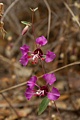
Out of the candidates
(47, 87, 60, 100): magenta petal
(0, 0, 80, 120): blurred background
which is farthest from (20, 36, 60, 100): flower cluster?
(0, 0, 80, 120): blurred background

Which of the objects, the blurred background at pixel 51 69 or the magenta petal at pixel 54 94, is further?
the blurred background at pixel 51 69

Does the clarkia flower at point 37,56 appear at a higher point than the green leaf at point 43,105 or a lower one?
higher

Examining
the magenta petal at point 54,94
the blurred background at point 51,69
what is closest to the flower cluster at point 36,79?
the magenta petal at point 54,94

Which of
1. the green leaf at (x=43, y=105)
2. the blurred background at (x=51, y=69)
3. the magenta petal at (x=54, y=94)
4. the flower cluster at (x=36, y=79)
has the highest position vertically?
the flower cluster at (x=36, y=79)

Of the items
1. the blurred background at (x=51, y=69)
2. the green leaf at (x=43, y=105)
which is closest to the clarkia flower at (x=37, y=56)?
the green leaf at (x=43, y=105)

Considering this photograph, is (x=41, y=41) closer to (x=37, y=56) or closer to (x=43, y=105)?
(x=37, y=56)

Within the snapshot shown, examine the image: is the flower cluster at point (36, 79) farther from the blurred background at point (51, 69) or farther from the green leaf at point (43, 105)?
the blurred background at point (51, 69)

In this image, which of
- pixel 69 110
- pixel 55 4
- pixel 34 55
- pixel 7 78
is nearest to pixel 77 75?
pixel 69 110

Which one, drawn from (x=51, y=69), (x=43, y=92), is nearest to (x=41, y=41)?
(x=43, y=92)

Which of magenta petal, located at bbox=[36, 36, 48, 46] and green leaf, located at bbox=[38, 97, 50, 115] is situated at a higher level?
magenta petal, located at bbox=[36, 36, 48, 46]

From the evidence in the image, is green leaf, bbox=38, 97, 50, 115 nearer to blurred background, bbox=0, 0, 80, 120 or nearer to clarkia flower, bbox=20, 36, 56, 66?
clarkia flower, bbox=20, 36, 56, 66

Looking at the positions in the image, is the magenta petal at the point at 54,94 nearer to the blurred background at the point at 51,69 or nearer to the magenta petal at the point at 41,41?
the magenta petal at the point at 41,41
